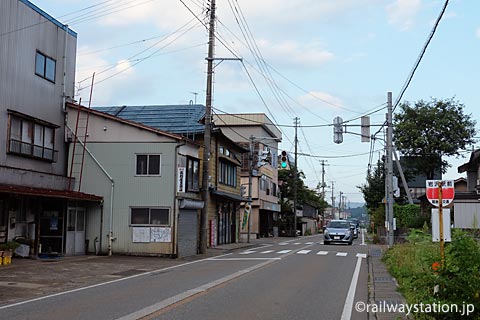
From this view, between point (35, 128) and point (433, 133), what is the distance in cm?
3381

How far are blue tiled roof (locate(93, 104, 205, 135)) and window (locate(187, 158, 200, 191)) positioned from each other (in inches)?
118

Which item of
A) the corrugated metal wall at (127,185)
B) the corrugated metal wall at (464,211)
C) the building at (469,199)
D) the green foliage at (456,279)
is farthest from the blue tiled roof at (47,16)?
the green foliage at (456,279)

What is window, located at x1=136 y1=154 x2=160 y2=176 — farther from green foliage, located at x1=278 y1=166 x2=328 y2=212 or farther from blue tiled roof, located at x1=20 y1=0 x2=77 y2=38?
green foliage, located at x1=278 y1=166 x2=328 y2=212

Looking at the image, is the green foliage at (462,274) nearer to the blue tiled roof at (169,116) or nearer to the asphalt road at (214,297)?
the asphalt road at (214,297)

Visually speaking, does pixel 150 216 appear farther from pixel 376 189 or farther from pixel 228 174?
pixel 376 189

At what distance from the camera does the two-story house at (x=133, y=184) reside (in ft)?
89.6

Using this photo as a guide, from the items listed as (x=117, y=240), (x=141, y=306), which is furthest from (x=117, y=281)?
(x=117, y=240)

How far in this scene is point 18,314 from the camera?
10633 mm

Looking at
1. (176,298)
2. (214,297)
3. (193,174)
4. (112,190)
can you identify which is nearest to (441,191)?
(214,297)

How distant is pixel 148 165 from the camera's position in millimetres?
27922

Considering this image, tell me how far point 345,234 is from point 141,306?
30.6 m

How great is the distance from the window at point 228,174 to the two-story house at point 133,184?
10.1 m

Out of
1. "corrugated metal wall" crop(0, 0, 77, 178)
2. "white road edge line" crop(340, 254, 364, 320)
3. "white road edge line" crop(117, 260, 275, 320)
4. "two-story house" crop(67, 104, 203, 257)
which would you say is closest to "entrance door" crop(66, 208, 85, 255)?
"two-story house" crop(67, 104, 203, 257)

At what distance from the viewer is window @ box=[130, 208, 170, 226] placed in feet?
90.3
